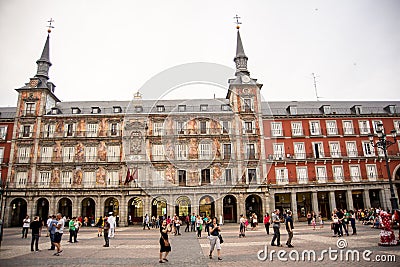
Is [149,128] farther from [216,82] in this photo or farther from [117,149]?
[216,82]

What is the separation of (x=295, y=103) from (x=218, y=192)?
62.5 ft

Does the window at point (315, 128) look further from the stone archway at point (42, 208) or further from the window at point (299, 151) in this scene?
the stone archway at point (42, 208)

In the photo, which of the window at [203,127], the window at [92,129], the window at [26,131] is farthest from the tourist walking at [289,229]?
the window at [26,131]

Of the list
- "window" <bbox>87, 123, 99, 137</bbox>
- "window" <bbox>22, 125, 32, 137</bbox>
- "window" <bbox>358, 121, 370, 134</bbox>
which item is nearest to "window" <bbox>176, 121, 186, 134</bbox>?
"window" <bbox>87, 123, 99, 137</bbox>

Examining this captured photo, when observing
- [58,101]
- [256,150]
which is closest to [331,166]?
[256,150]

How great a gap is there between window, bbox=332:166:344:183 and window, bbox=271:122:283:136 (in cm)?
836

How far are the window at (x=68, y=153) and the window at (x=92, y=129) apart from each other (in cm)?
289

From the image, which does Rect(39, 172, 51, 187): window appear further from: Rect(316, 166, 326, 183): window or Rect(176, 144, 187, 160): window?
Rect(316, 166, 326, 183): window

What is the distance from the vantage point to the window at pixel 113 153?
1446 inches

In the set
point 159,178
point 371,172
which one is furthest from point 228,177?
point 371,172

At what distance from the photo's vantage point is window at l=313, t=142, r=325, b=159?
123 ft

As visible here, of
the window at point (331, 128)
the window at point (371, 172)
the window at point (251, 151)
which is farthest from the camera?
the window at point (331, 128)

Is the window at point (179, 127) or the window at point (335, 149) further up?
the window at point (179, 127)

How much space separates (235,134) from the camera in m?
37.3
